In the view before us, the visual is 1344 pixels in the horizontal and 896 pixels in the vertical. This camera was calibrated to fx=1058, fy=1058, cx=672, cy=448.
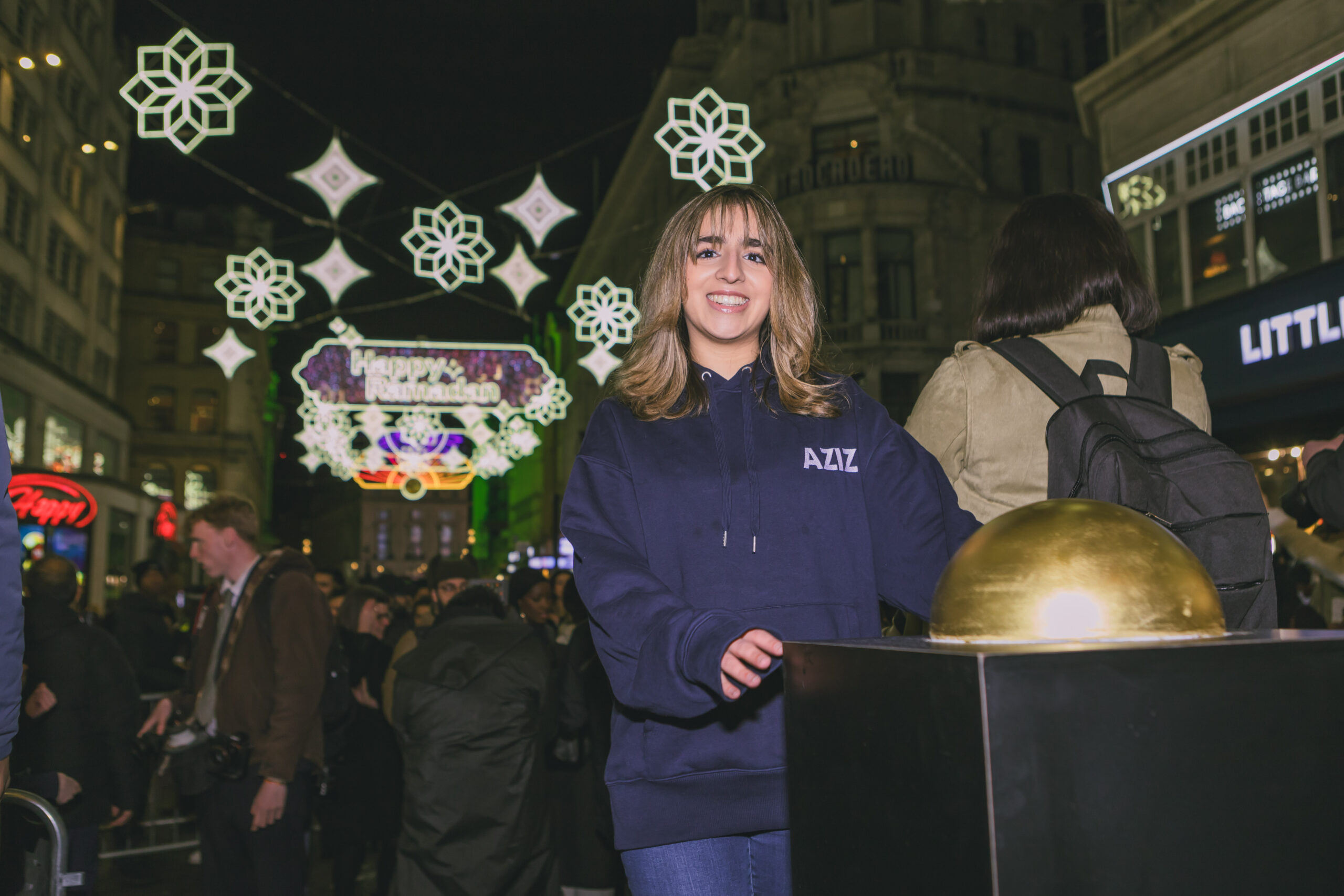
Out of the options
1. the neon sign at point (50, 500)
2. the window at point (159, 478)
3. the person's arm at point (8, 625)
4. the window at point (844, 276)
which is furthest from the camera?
the window at point (159, 478)

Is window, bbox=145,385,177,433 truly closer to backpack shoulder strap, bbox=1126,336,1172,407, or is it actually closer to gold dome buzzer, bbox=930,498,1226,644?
backpack shoulder strap, bbox=1126,336,1172,407

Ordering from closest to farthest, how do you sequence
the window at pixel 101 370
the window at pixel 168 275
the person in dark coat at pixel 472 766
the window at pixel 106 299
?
the person in dark coat at pixel 472 766
the window at pixel 101 370
the window at pixel 106 299
the window at pixel 168 275

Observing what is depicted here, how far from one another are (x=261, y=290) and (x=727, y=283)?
11.6 m

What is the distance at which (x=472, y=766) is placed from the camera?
554 centimetres

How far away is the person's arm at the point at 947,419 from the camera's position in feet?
9.03

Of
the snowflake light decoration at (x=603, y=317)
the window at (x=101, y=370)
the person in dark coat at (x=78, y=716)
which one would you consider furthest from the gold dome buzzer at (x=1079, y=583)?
the window at (x=101, y=370)

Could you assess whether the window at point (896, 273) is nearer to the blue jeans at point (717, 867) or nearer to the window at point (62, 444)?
the window at point (62, 444)

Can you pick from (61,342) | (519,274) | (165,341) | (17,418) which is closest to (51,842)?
(519,274)

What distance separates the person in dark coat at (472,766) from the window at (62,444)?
28.9 m

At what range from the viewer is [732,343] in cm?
259

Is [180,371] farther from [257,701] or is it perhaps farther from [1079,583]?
[1079,583]

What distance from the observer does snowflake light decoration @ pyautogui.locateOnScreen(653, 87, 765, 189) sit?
34.6 ft

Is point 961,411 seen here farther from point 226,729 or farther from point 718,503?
point 226,729

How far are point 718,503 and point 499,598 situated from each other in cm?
410
